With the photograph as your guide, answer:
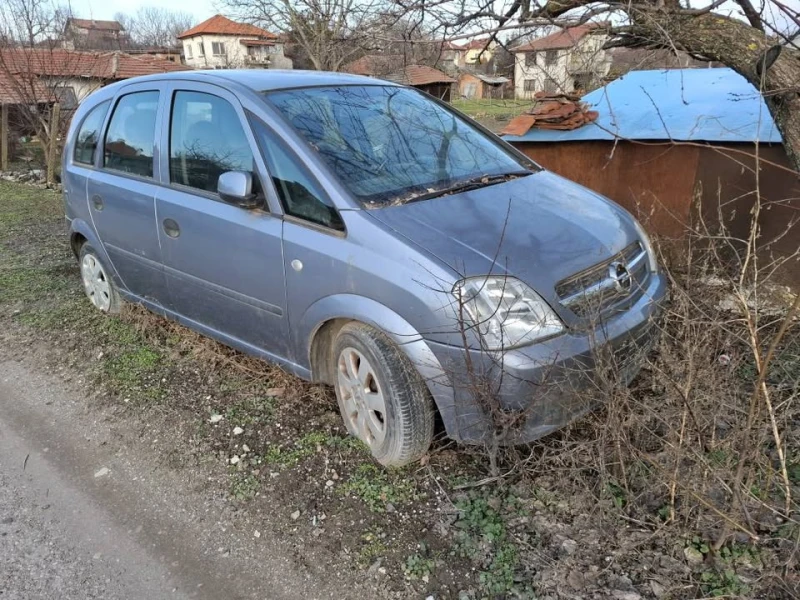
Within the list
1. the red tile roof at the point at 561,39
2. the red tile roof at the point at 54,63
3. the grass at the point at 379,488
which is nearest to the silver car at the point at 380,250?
the grass at the point at 379,488

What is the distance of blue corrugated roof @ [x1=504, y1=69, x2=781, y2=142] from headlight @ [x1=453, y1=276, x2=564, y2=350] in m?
2.32

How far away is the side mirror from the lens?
2.88m

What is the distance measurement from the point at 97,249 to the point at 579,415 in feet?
11.9

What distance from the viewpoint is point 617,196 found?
5.11m

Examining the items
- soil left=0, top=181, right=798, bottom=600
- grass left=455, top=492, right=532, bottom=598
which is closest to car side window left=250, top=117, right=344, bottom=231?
soil left=0, top=181, right=798, bottom=600

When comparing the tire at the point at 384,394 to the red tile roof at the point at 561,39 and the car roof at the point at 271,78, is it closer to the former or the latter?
the car roof at the point at 271,78

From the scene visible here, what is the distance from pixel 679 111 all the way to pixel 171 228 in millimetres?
4233

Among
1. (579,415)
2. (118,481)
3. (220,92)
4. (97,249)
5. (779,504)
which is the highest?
(220,92)

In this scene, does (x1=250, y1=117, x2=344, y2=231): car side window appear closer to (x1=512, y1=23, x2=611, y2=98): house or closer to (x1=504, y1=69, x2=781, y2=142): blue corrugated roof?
(x1=512, y1=23, x2=611, y2=98): house

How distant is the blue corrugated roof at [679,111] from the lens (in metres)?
4.47

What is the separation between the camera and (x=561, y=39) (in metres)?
4.13

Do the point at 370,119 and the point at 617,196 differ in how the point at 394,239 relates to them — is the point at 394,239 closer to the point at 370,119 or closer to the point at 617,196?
the point at 370,119

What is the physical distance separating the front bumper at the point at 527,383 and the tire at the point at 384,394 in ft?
0.54

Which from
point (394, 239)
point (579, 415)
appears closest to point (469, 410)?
point (579, 415)
